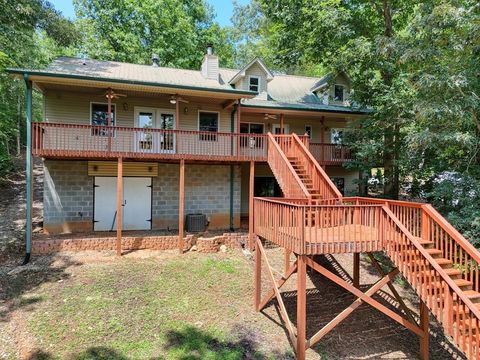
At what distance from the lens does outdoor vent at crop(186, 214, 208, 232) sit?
45.1ft

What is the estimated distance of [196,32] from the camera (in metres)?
29.7

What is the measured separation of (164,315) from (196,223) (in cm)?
642

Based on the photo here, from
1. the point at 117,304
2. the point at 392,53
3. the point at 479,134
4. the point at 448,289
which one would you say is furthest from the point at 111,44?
the point at 448,289

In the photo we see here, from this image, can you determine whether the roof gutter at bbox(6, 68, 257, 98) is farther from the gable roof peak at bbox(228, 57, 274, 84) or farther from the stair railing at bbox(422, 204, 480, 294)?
the stair railing at bbox(422, 204, 480, 294)

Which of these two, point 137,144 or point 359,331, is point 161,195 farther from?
point 359,331

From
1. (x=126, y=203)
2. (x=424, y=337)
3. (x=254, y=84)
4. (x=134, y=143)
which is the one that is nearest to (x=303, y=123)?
(x=254, y=84)

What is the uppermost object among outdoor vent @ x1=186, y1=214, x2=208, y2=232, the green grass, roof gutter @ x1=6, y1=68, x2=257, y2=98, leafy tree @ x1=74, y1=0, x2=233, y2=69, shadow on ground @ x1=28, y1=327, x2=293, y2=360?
leafy tree @ x1=74, y1=0, x2=233, y2=69

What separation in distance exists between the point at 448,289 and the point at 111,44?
96.6ft

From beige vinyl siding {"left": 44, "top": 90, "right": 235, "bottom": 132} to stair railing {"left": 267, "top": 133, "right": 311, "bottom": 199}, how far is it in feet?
13.7

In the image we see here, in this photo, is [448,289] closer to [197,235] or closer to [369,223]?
[369,223]

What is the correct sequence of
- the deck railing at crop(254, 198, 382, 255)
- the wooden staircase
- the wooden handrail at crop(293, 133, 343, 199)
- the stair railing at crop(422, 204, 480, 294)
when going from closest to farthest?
the wooden staircase, the stair railing at crop(422, 204, 480, 294), the deck railing at crop(254, 198, 382, 255), the wooden handrail at crop(293, 133, 343, 199)

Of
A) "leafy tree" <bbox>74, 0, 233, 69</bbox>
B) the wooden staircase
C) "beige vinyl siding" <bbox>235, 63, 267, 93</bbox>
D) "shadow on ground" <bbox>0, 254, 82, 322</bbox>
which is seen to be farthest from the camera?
"leafy tree" <bbox>74, 0, 233, 69</bbox>

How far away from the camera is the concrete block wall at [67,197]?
12648mm

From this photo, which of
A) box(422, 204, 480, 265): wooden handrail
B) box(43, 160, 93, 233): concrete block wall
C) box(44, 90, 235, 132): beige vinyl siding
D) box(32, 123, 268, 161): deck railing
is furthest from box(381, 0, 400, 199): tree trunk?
box(43, 160, 93, 233): concrete block wall
